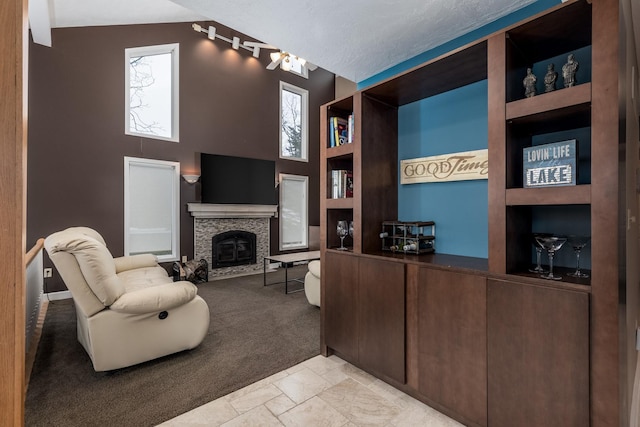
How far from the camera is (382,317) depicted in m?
2.08

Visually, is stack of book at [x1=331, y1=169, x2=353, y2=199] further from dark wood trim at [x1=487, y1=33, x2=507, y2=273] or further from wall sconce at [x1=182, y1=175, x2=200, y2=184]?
wall sconce at [x1=182, y1=175, x2=200, y2=184]

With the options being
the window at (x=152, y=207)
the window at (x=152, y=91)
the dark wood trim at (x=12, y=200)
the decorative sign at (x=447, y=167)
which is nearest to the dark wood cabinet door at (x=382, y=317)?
the decorative sign at (x=447, y=167)

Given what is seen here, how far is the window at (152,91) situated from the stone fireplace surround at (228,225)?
4.56 ft

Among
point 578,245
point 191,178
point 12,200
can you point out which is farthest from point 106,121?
point 578,245

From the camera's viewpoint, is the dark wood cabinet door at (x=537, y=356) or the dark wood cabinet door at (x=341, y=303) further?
the dark wood cabinet door at (x=341, y=303)

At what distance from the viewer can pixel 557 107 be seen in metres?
1.36

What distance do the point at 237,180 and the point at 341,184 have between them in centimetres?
375

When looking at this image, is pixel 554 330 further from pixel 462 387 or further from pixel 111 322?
pixel 111 322

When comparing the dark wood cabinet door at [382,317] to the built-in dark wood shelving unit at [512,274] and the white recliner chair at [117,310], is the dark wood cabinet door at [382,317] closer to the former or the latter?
the built-in dark wood shelving unit at [512,274]

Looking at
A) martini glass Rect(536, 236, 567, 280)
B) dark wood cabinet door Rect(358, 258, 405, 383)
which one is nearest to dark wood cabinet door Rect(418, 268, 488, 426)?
dark wood cabinet door Rect(358, 258, 405, 383)

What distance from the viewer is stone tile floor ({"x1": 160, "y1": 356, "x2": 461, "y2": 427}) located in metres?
1.75

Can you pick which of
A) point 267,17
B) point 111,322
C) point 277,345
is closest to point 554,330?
point 277,345

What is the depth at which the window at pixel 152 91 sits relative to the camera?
16.3ft

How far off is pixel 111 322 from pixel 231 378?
0.95 metres
